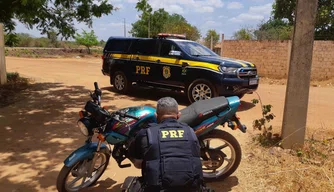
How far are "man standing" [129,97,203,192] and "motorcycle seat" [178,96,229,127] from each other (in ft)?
3.91

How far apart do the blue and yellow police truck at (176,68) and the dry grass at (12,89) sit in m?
2.82

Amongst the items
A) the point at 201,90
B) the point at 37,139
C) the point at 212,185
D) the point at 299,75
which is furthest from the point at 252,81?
the point at 37,139

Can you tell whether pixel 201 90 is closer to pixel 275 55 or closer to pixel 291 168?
pixel 291 168

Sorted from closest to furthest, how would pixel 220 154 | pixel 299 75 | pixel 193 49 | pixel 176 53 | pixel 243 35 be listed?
pixel 220 154 < pixel 299 75 < pixel 176 53 < pixel 193 49 < pixel 243 35

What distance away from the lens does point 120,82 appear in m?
9.82

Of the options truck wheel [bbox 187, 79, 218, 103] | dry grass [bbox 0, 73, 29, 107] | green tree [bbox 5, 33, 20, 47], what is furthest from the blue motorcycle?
green tree [bbox 5, 33, 20, 47]

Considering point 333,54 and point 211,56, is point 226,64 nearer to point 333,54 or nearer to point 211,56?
point 211,56

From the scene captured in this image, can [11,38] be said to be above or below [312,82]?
above

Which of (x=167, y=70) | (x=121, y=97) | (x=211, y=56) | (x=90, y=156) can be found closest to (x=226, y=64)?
(x=211, y=56)

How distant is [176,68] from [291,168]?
4.67m

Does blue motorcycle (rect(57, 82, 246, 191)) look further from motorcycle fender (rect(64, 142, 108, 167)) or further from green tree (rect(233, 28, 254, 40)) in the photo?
green tree (rect(233, 28, 254, 40))

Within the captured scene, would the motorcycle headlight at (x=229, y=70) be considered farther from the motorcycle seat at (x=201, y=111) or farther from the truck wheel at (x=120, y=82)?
the motorcycle seat at (x=201, y=111)

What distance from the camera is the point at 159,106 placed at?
253 centimetres

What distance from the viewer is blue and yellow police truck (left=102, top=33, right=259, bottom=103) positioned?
24.8ft
